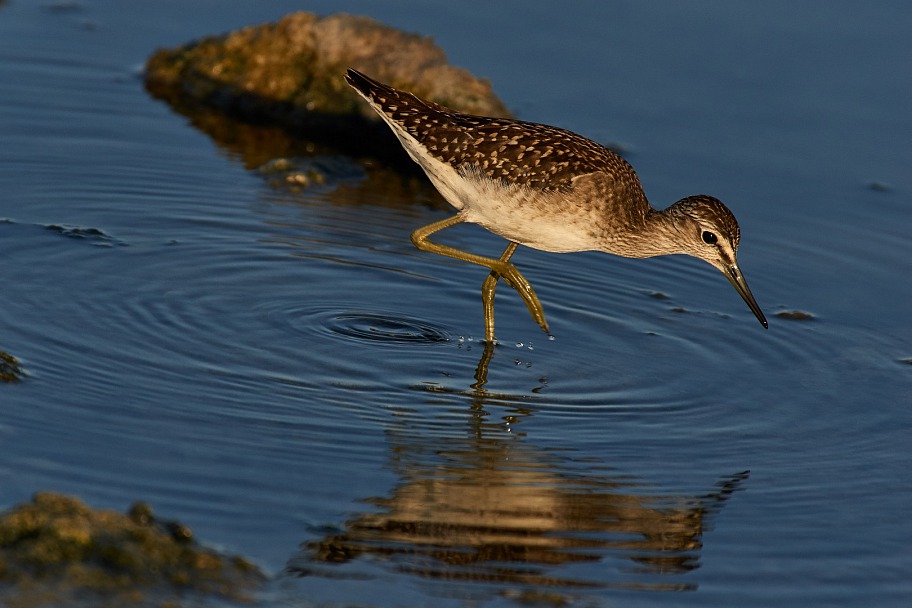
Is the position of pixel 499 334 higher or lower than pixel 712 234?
lower

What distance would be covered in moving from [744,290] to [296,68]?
5.68 m

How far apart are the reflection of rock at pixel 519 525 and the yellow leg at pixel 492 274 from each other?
75.3 inches

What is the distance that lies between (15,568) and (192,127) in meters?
7.81

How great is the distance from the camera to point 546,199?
8891mm

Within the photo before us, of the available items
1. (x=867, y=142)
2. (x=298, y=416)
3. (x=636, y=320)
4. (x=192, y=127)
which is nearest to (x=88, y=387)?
(x=298, y=416)

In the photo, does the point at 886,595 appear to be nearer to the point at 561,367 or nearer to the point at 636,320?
the point at 561,367

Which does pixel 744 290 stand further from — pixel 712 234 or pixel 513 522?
pixel 513 522

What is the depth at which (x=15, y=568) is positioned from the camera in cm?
522

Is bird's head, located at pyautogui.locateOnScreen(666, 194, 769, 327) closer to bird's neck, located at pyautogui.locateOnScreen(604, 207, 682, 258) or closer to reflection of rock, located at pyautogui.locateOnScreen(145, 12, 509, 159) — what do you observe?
bird's neck, located at pyautogui.locateOnScreen(604, 207, 682, 258)

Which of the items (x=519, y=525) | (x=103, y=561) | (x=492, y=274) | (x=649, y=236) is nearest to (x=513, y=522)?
(x=519, y=525)

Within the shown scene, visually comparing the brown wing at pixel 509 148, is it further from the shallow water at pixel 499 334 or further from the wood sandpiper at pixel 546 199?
the shallow water at pixel 499 334

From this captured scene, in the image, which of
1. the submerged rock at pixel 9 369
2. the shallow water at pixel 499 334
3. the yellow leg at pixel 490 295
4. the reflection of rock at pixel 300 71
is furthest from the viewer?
the reflection of rock at pixel 300 71

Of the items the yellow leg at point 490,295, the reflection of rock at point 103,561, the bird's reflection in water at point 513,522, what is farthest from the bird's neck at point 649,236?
the reflection of rock at point 103,561

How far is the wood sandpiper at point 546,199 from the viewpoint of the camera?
893cm
